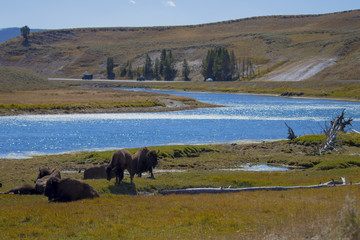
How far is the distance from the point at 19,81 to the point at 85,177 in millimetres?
99879

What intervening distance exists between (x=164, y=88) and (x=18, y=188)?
142m

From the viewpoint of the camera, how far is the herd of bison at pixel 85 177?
1734cm

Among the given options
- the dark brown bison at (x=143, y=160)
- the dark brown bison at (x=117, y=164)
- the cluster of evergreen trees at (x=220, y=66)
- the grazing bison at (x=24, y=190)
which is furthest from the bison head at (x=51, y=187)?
the cluster of evergreen trees at (x=220, y=66)

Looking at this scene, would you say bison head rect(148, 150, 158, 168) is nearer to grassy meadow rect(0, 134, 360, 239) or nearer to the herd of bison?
the herd of bison

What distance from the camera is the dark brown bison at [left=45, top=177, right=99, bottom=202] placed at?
56.5 ft

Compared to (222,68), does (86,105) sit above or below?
below

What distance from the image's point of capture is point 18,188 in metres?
20.2

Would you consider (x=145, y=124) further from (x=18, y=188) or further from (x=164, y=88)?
(x=164, y=88)

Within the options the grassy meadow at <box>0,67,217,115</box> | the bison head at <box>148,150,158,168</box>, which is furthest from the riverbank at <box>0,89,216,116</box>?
the bison head at <box>148,150,158,168</box>

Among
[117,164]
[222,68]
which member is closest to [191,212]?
[117,164]

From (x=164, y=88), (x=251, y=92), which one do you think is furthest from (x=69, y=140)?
(x=164, y=88)

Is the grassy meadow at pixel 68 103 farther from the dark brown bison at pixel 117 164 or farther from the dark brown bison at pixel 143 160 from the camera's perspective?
the dark brown bison at pixel 117 164

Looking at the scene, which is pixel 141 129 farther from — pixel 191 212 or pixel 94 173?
pixel 191 212

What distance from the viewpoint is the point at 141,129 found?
5800cm
